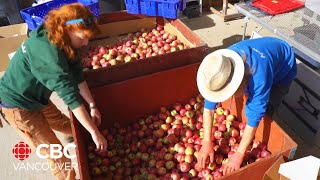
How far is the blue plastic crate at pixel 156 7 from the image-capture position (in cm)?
425

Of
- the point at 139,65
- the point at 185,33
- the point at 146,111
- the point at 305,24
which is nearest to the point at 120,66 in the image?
the point at 139,65

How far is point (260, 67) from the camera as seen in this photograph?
219 cm

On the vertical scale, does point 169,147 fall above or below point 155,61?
below

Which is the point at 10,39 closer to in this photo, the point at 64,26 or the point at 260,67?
the point at 64,26

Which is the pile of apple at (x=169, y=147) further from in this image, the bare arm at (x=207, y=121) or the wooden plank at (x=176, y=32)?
the wooden plank at (x=176, y=32)

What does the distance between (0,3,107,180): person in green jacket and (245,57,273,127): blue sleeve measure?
1.16 m

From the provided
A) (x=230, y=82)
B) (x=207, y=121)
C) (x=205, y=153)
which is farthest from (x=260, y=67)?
(x=205, y=153)

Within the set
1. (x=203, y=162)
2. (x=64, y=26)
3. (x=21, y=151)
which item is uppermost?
(x=64, y=26)

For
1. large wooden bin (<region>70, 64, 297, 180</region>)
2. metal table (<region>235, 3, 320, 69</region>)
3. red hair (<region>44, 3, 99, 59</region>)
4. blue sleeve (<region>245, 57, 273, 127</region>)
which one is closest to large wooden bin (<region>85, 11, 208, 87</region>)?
large wooden bin (<region>70, 64, 297, 180</region>)

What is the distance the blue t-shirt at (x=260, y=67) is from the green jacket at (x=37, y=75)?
110 centimetres

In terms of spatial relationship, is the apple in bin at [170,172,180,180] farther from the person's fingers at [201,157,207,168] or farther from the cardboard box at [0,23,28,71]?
the cardboard box at [0,23,28,71]

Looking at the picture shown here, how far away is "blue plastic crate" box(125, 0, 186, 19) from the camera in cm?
425

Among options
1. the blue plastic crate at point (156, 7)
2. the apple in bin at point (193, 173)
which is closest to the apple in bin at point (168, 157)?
the apple in bin at point (193, 173)

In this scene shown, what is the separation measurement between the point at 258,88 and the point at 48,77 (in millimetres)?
1430
